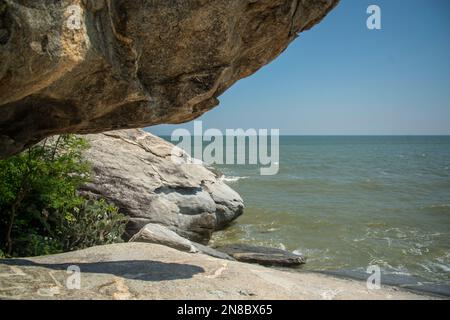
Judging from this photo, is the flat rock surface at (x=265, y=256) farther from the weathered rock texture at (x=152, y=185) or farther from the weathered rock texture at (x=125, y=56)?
the weathered rock texture at (x=125, y=56)

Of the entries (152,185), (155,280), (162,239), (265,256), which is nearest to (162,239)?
(162,239)

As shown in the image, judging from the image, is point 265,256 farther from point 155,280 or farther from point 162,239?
point 155,280

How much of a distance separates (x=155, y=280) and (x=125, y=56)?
3606 mm

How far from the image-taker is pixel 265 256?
468 inches

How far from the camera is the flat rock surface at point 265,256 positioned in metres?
11.6

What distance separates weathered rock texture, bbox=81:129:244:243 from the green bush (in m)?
1.57

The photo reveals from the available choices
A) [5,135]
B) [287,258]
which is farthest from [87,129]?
[287,258]

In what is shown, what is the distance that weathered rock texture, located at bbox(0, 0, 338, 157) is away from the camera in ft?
15.5

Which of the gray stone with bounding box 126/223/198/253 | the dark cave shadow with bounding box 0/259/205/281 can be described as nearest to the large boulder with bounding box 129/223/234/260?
the gray stone with bounding box 126/223/198/253

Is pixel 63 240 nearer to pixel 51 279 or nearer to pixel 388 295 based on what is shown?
pixel 51 279

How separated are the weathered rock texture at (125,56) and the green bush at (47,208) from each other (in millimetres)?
2082

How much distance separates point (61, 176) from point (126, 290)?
497 centimetres

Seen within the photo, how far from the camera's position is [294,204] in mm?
22391

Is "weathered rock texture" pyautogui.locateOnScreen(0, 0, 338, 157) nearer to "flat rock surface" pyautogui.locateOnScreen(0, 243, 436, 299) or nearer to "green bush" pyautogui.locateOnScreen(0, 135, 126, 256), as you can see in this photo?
"green bush" pyautogui.locateOnScreen(0, 135, 126, 256)
